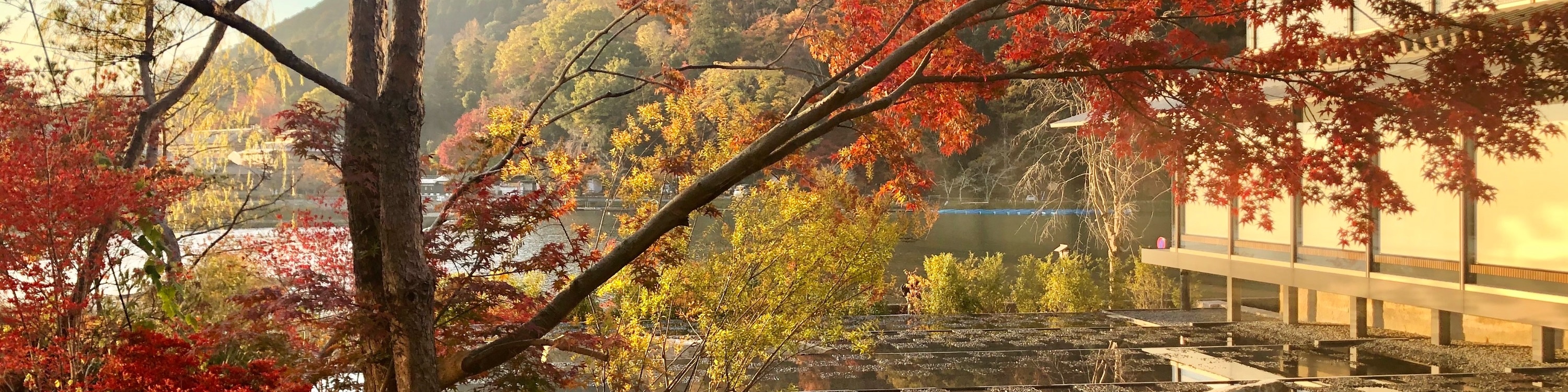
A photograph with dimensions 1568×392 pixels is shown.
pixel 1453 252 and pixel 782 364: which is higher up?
pixel 1453 252

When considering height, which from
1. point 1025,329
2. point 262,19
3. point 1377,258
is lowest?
point 1025,329

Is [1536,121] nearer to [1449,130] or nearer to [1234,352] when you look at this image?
[1449,130]

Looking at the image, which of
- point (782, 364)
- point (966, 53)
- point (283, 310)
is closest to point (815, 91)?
point (966, 53)

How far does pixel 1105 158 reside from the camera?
1505 centimetres

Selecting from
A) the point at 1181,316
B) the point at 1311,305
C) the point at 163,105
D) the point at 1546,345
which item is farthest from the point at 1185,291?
the point at 163,105

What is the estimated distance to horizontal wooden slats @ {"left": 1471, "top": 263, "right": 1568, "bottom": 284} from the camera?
682 cm

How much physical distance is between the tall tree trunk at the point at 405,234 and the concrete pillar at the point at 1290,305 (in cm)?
933

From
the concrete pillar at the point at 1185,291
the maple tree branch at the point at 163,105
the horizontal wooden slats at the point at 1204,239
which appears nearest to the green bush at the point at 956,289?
the concrete pillar at the point at 1185,291

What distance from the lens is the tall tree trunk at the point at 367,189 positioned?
11.6ft

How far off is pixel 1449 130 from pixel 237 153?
39.8 feet

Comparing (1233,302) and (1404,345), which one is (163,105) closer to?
(1404,345)

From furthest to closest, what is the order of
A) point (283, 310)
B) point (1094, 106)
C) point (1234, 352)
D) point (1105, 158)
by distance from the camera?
1. point (1105, 158)
2. point (1234, 352)
3. point (1094, 106)
4. point (283, 310)

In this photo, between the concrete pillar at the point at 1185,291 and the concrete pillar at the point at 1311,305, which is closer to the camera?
the concrete pillar at the point at 1311,305

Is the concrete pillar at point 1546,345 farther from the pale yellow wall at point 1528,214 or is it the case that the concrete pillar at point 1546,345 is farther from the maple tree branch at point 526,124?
the maple tree branch at point 526,124
